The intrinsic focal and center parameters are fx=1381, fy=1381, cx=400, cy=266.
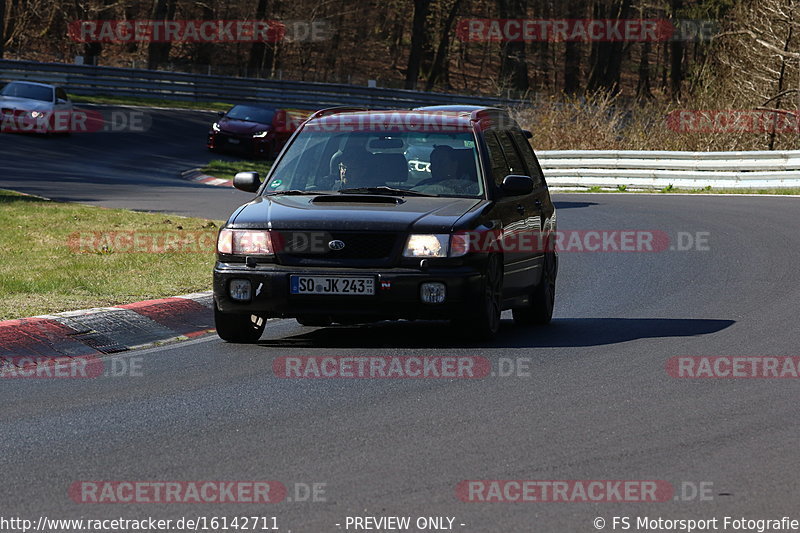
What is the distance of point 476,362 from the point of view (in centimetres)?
915

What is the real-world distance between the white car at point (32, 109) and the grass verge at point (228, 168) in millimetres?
4602

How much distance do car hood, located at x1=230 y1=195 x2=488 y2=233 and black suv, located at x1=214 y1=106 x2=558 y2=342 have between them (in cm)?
1

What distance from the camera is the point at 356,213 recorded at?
31.4ft

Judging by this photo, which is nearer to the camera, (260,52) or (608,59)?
(608,59)

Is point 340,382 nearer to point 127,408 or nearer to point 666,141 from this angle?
point 127,408

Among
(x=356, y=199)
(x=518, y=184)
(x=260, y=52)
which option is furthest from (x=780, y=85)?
(x=260, y=52)

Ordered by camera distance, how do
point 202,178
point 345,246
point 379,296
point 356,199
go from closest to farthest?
point 379,296 → point 345,246 → point 356,199 → point 202,178

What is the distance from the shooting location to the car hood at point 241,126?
128ft

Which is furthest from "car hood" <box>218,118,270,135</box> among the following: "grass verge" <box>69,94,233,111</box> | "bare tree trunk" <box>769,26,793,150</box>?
"bare tree trunk" <box>769,26,793,150</box>

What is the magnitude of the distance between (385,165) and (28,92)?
28925 mm

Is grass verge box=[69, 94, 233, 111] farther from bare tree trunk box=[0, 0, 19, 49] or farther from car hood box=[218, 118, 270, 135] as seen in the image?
bare tree trunk box=[0, 0, 19, 49]

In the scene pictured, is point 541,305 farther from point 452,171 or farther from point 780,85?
point 780,85

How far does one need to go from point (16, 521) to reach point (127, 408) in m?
2.34

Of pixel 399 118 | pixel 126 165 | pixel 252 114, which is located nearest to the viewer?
pixel 399 118
